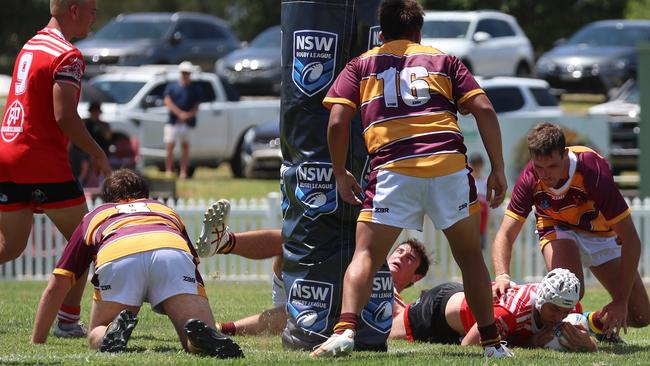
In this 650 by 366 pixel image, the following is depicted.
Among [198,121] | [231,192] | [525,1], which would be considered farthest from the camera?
[525,1]

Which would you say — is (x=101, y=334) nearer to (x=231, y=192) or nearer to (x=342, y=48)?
(x=342, y=48)

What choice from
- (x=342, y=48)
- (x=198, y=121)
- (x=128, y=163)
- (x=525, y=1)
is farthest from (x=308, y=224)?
(x=525, y=1)

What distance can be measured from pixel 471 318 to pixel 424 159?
1.73 metres

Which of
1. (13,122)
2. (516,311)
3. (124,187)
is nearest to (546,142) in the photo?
(516,311)

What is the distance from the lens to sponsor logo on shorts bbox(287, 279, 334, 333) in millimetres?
7887

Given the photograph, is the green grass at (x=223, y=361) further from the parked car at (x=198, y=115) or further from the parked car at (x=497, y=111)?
the parked car at (x=497, y=111)

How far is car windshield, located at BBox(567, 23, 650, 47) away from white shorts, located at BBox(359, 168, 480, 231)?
23.2 metres

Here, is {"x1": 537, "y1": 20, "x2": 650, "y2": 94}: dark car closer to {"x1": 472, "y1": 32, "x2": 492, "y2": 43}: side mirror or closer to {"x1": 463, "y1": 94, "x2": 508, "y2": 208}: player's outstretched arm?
{"x1": 472, "y1": 32, "x2": 492, "y2": 43}: side mirror

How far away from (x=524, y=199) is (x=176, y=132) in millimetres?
14732

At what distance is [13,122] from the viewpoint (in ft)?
27.2

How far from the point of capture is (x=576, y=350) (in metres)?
8.09

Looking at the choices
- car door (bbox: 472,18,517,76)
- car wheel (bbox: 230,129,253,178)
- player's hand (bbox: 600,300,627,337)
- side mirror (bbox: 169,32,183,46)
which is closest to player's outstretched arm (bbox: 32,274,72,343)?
player's hand (bbox: 600,300,627,337)

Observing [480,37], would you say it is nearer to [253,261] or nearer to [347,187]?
[253,261]

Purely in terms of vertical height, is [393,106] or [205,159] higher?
[393,106]
